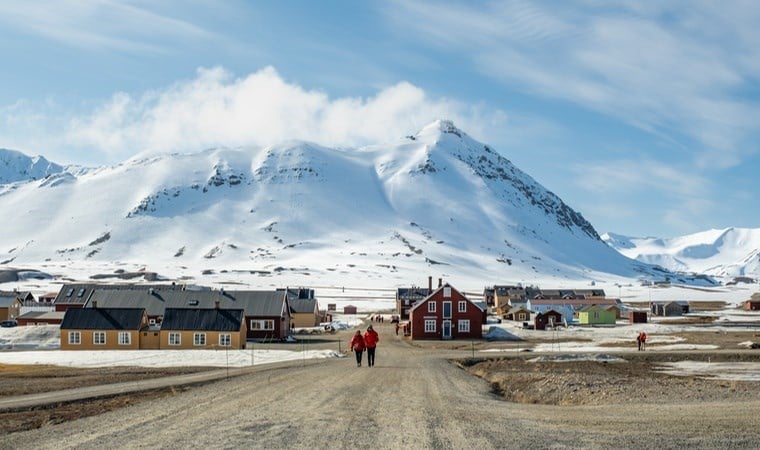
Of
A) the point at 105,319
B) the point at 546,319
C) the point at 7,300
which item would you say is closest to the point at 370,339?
the point at 105,319

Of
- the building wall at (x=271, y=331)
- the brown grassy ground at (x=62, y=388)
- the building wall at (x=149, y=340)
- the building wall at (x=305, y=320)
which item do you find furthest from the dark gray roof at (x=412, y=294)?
the brown grassy ground at (x=62, y=388)

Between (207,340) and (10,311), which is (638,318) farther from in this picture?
(10,311)

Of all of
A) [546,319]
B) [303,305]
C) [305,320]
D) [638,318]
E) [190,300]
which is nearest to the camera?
[190,300]

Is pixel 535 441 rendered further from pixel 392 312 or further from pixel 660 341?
pixel 392 312

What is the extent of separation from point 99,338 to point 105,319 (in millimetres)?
1863

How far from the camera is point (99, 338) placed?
73438 millimetres

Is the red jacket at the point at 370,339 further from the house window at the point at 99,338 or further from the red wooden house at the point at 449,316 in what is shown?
the red wooden house at the point at 449,316

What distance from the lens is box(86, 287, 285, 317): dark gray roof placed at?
284 feet

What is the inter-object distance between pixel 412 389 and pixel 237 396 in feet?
21.1

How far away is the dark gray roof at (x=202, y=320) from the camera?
71188 millimetres

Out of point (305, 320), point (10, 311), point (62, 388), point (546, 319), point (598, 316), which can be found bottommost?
point (62, 388)

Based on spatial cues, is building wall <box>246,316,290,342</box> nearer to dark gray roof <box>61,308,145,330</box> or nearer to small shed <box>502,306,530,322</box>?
dark gray roof <box>61,308,145,330</box>

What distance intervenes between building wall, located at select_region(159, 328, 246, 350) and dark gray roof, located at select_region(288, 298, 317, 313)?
44.9 meters

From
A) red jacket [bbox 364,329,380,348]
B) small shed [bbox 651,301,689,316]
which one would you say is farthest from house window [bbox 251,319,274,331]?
small shed [bbox 651,301,689,316]
